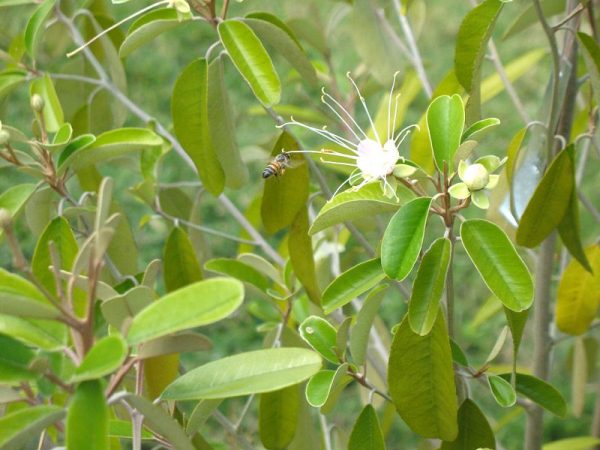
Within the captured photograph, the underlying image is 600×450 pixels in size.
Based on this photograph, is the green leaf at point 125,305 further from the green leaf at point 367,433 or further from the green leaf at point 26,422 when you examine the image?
the green leaf at point 367,433

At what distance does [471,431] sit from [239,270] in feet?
1.30

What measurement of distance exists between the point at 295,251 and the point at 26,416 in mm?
527

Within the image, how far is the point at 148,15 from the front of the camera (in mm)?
1079

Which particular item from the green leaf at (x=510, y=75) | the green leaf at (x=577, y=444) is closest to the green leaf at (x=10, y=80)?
the green leaf at (x=510, y=75)

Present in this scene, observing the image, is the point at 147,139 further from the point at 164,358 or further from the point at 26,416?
the point at 26,416

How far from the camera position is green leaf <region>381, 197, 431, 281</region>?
86 cm

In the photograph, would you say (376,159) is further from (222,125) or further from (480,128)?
(222,125)

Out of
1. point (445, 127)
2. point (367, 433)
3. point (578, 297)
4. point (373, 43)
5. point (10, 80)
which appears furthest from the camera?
point (373, 43)

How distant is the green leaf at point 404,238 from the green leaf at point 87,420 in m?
0.28

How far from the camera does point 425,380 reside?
37.8 inches

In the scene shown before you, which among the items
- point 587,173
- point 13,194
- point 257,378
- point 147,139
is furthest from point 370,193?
point 587,173

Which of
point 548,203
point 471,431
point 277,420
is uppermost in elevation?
point 548,203

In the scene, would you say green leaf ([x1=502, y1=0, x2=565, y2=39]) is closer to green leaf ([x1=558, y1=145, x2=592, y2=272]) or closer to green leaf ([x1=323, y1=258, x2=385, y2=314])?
green leaf ([x1=558, y1=145, x2=592, y2=272])

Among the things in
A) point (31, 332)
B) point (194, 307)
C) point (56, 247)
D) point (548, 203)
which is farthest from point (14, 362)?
point (548, 203)
